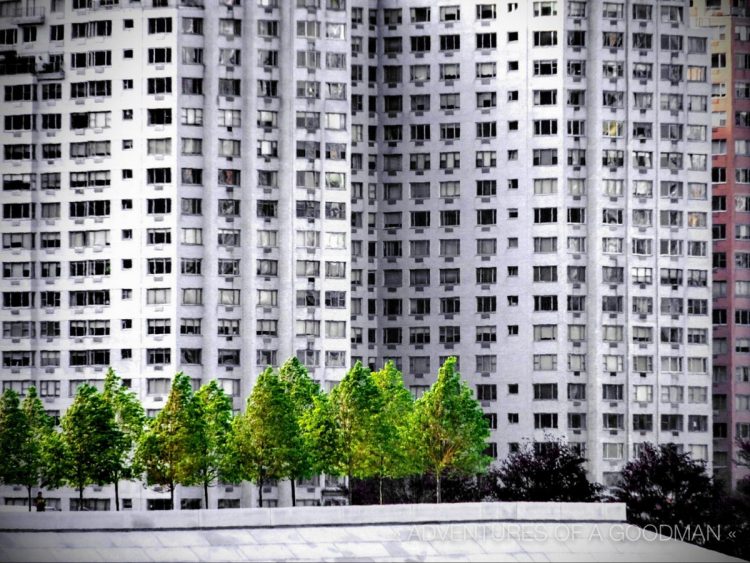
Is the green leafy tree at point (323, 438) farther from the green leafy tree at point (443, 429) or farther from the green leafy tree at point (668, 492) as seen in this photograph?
the green leafy tree at point (668, 492)

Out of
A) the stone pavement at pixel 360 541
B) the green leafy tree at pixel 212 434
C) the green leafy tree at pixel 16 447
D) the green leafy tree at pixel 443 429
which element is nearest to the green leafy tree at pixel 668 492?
the green leafy tree at pixel 443 429

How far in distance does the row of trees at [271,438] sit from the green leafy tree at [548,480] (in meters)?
9.09

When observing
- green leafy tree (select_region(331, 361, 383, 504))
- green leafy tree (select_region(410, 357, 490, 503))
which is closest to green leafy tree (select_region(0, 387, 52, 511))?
green leafy tree (select_region(331, 361, 383, 504))

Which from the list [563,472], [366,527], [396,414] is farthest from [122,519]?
[563,472]

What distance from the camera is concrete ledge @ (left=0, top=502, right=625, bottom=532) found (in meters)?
148

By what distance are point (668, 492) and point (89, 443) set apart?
159 feet

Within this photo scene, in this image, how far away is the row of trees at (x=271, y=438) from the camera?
175 m

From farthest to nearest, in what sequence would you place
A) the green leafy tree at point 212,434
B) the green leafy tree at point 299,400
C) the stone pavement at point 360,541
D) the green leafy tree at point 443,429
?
the green leafy tree at point 443,429 → the green leafy tree at point 212,434 → the green leafy tree at point 299,400 → the stone pavement at point 360,541

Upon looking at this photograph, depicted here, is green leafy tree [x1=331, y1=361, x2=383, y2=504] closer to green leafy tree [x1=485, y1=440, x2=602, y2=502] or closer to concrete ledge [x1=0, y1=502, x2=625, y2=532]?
green leafy tree [x1=485, y1=440, x2=602, y2=502]

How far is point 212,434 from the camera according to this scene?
6998 inches

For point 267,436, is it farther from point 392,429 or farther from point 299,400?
point 392,429

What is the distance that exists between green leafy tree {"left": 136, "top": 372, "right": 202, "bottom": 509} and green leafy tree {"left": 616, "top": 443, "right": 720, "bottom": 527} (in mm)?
37223

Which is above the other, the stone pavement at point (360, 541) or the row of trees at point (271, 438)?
the row of trees at point (271, 438)

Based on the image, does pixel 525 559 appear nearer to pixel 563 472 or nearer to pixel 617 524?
pixel 617 524
